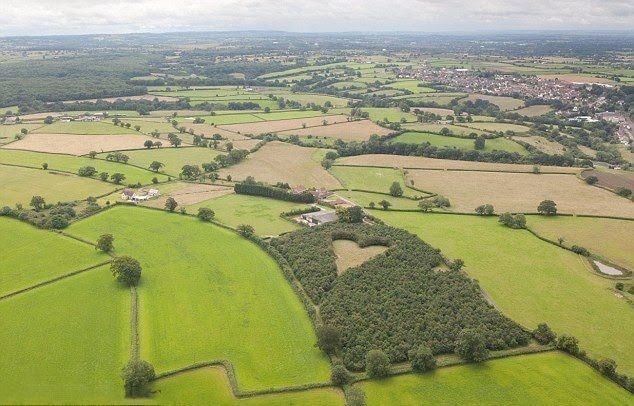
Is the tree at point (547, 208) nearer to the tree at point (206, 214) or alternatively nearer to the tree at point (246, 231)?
the tree at point (246, 231)

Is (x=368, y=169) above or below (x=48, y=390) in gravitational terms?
below

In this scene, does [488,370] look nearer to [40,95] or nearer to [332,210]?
[332,210]

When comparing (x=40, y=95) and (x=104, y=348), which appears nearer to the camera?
(x=104, y=348)

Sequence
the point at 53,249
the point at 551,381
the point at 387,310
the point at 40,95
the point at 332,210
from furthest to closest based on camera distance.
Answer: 1. the point at 40,95
2. the point at 332,210
3. the point at 53,249
4. the point at 387,310
5. the point at 551,381

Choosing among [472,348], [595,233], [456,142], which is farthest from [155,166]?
[595,233]

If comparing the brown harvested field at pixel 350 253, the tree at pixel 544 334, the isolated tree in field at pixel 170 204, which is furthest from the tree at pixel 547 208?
the isolated tree in field at pixel 170 204

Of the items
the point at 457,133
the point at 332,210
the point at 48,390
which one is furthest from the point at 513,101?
the point at 48,390

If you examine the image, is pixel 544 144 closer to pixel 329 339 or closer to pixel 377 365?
pixel 329 339

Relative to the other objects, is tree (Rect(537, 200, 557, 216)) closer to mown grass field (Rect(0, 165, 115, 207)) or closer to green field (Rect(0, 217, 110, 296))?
green field (Rect(0, 217, 110, 296))
